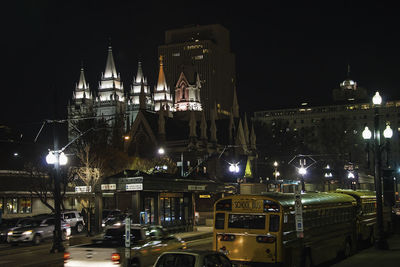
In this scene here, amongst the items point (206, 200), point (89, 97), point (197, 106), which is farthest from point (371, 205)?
point (89, 97)

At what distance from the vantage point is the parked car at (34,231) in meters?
33.3

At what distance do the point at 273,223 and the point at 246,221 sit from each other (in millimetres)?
881

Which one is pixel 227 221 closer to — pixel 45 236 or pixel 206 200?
pixel 45 236

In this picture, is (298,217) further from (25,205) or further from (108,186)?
(25,205)

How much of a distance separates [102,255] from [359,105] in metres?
160

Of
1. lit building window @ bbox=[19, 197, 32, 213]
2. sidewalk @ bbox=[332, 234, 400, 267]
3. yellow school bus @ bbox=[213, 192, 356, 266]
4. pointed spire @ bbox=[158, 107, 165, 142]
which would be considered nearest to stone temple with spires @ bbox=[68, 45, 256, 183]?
pointed spire @ bbox=[158, 107, 165, 142]

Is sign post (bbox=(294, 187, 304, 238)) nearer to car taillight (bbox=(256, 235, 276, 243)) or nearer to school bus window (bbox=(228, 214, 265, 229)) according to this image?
car taillight (bbox=(256, 235, 276, 243))

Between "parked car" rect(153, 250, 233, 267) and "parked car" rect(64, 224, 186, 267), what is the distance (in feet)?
5.28

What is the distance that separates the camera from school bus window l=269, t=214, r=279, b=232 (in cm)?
1589

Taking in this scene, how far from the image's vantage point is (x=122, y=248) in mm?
15398

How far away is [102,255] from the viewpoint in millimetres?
14883

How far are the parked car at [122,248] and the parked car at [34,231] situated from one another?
58.3ft

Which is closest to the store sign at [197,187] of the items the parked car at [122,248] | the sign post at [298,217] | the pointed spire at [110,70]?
the parked car at [122,248]

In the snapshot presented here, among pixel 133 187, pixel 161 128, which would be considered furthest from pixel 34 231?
pixel 161 128
